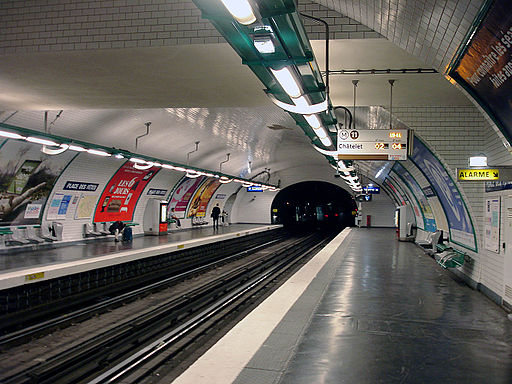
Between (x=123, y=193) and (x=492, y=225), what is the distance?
13724mm

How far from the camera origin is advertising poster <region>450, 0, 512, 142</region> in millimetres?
2749

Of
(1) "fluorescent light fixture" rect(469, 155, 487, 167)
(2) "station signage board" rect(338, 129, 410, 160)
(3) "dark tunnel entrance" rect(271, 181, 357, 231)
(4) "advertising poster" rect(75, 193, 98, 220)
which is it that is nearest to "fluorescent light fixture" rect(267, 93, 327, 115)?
(2) "station signage board" rect(338, 129, 410, 160)

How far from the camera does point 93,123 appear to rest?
12.2 meters

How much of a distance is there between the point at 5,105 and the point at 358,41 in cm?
707

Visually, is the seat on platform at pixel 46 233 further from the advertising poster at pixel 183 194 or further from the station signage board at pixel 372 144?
the station signage board at pixel 372 144

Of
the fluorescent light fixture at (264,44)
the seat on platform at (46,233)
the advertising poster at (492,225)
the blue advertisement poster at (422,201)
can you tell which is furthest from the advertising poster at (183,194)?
the fluorescent light fixture at (264,44)

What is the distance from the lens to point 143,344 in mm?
7586

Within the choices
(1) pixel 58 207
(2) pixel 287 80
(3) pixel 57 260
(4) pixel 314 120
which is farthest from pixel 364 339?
(1) pixel 58 207

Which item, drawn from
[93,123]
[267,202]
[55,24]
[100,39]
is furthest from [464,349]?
[267,202]

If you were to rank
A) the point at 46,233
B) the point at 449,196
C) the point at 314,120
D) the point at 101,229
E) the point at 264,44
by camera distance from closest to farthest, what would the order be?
the point at 264,44 → the point at 314,120 → the point at 449,196 → the point at 46,233 → the point at 101,229

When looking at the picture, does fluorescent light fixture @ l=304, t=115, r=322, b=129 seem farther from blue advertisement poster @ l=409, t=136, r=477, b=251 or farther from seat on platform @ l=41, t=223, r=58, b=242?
seat on platform @ l=41, t=223, r=58, b=242

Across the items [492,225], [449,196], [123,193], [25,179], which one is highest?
[25,179]

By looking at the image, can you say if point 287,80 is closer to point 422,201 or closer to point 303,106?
point 303,106

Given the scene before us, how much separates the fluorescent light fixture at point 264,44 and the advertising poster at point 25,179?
31.7 feet
